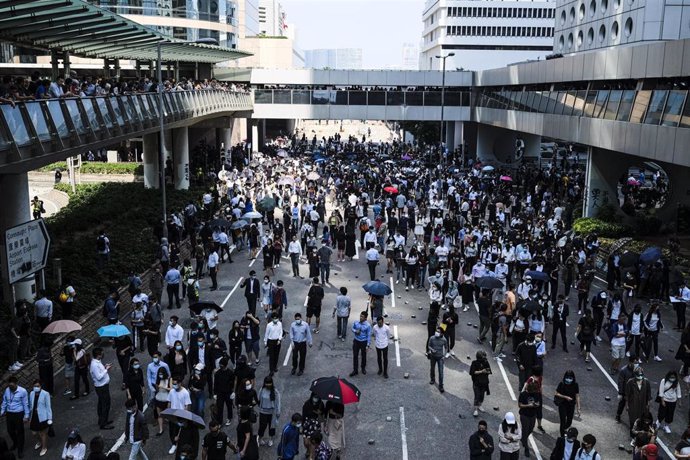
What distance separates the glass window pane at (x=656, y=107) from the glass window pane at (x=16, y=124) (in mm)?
20797

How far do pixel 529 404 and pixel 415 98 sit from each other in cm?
5358

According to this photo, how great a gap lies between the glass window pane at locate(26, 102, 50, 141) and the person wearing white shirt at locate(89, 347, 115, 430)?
20.7 feet

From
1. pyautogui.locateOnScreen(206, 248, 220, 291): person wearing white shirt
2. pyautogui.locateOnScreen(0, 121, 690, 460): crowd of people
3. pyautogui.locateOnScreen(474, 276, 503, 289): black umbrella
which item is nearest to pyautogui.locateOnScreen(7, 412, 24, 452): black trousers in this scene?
pyautogui.locateOnScreen(0, 121, 690, 460): crowd of people

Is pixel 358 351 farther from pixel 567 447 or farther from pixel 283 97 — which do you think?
pixel 283 97

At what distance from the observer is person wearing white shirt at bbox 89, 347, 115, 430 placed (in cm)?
1327

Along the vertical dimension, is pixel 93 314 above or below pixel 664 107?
below

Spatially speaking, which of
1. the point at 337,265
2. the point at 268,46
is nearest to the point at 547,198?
the point at 337,265

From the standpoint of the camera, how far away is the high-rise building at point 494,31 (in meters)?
109

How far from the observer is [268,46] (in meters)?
79.6

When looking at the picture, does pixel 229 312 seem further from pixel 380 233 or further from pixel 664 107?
pixel 664 107

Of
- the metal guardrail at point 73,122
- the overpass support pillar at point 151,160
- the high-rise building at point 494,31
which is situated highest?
the high-rise building at point 494,31

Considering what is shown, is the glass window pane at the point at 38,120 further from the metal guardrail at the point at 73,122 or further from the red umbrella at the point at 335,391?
the red umbrella at the point at 335,391

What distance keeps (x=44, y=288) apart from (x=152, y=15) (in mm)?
40100

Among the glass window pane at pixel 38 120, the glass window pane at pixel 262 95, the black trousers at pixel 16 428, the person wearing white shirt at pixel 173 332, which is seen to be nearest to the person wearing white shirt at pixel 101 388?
the black trousers at pixel 16 428
